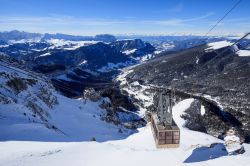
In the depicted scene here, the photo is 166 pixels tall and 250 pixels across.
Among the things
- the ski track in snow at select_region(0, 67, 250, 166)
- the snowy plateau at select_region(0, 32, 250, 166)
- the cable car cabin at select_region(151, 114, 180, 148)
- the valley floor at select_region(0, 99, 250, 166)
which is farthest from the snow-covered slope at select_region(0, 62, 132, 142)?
the cable car cabin at select_region(151, 114, 180, 148)

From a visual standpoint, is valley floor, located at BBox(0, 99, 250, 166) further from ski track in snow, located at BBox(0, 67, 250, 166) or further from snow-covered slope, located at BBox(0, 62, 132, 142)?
snow-covered slope, located at BBox(0, 62, 132, 142)

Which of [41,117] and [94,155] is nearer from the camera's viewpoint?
[94,155]

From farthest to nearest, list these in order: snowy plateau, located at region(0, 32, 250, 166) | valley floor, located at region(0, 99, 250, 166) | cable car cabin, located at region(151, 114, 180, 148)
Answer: cable car cabin, located at region(151, 114, 180, 148)
snowy plateau, located at region(0, 32, 250, 166)
valley floor, located at region(0, 99, 250, 166)

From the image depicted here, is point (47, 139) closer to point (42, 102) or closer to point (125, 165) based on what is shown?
point (125, 165)

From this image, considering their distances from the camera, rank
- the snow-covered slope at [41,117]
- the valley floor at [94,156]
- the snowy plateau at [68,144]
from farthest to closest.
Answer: the snow-covered slope at [41,117]
the snowy plateau at [68,144]
the valley floor at [94,156]

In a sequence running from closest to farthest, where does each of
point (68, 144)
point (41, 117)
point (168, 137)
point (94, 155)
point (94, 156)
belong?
point (94, 156) < point (94, 155) < point (68, 144) < point (168, 137) < point (41, 117)

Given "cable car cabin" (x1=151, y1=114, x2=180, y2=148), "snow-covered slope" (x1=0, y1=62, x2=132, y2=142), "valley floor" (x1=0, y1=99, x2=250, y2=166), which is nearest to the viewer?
"valley floor" (x1=0, y1=99, x2=250, y2=166)

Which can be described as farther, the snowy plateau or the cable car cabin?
the cable car cabin

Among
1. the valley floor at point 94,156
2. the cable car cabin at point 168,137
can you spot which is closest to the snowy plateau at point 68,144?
the valley floor at point 94,156

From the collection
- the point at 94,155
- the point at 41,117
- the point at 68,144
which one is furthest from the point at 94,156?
the point at 41,117

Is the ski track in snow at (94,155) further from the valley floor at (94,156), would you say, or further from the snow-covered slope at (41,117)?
the snow-covered slope at (41,117)

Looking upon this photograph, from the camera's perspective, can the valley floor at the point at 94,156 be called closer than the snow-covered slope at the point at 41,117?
Yes

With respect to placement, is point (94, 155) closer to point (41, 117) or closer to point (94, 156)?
point (94, 156)

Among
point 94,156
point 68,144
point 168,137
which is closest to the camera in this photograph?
point 94,156
